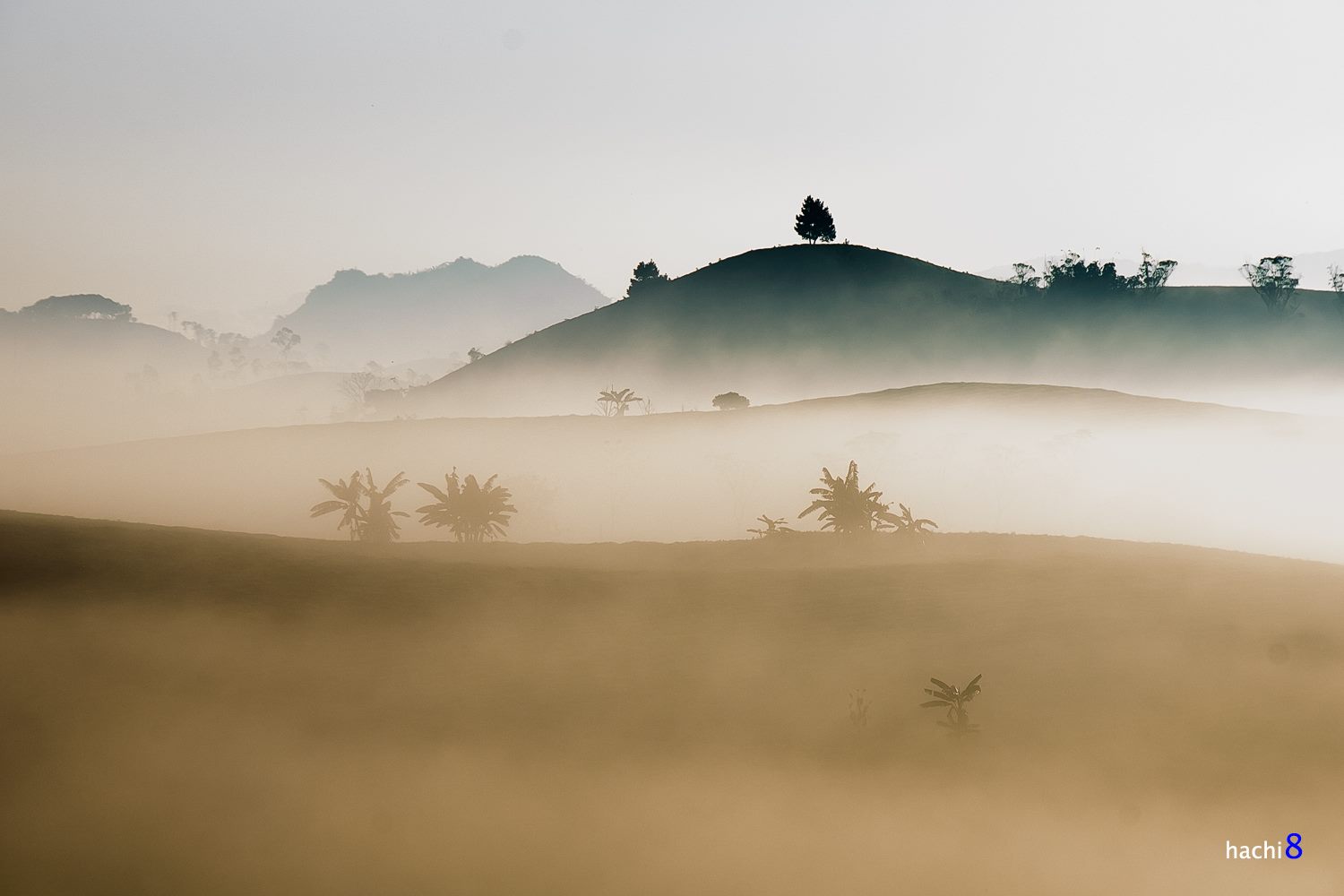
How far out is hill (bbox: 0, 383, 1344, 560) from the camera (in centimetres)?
6066

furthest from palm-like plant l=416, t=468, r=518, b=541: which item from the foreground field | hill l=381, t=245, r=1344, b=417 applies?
hill l=381, t=245, r=1344, b=417

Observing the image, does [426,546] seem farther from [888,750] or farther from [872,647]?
[888,750]

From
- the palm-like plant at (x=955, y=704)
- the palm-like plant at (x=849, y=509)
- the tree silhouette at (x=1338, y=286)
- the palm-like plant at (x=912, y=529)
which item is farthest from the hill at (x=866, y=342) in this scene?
the palm-like plant at (x=955, y=704)

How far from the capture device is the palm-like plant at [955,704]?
17.5m

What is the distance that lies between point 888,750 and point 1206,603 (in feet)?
31.7

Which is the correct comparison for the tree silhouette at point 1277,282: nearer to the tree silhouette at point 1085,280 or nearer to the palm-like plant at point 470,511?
the tree silhouette at point 1085,280

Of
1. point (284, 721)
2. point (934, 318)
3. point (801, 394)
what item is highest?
point (934, 318)

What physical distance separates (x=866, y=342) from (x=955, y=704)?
401 ft

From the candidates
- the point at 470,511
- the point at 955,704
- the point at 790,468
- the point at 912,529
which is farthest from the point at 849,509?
the point at 790,468

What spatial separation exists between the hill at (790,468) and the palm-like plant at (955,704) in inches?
1553

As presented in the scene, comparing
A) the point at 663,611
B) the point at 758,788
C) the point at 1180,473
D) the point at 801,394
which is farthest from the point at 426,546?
the point at 801,394

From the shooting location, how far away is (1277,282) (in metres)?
137

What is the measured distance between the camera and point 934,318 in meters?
142

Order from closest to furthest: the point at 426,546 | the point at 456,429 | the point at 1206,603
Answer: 1. the point at 1206,603
2. the point at 426,546
3. the point at 456,429
